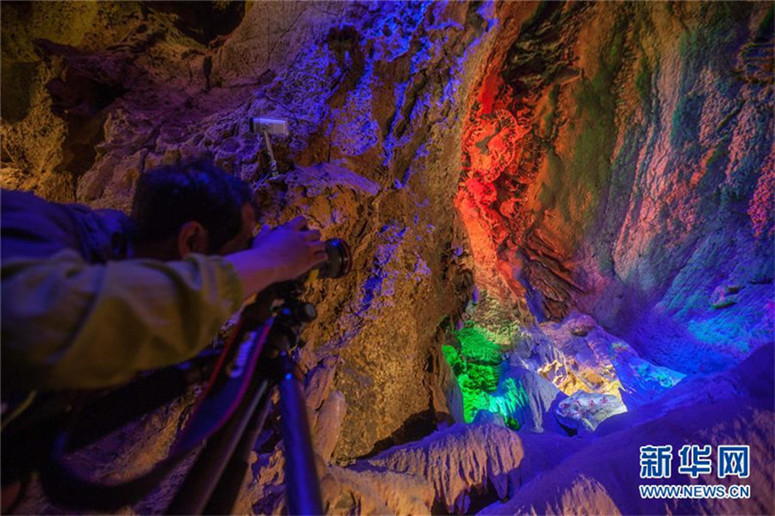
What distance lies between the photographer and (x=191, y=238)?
1.08 m

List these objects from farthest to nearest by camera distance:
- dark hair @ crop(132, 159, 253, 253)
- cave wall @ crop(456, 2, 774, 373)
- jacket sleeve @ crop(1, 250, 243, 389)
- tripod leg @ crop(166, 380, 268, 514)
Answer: cave wall @ crop(456, 2, 774, 373) < dark hair @ crop(132, 159, 253, 253) < tripod leg @ crop(166, 380, 268, 514) < jacket sleeve @ crop(1, 250, 243, 389)

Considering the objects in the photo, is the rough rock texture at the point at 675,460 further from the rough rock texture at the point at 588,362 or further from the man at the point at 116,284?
the man at the point at 116,284

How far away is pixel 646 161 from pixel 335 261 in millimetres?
2823

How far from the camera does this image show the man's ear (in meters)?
1.06

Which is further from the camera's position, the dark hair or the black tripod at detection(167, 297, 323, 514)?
the dark hair

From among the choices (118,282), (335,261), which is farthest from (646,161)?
(118,282)

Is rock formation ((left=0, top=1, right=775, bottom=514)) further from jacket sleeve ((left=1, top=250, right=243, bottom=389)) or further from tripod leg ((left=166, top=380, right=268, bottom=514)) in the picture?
jacket sleeve ((left=1, top=250, right=243, bottom=389))

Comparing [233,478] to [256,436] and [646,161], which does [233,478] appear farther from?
[646,161]

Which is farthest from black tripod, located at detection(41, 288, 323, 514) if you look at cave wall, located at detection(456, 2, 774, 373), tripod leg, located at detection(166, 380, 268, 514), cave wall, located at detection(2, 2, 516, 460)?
cave wall, located at detection(456, 2, 774, 373)

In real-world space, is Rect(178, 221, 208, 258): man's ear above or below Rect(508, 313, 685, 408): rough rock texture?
above

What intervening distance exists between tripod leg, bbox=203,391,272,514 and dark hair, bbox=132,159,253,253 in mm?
546

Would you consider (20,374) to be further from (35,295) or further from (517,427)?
(517,427)

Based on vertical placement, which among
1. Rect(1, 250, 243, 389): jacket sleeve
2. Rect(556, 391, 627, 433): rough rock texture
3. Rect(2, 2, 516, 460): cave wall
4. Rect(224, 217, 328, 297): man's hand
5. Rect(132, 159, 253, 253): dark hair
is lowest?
Rect(556, 391, 627, 433): rough rock texture

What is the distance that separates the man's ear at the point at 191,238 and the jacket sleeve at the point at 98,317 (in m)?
0.32
